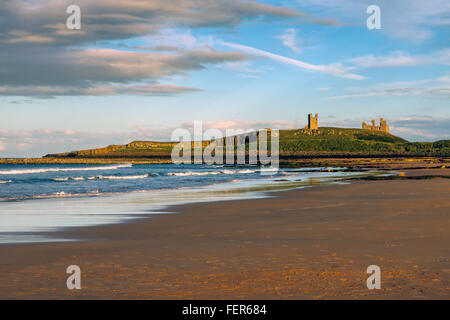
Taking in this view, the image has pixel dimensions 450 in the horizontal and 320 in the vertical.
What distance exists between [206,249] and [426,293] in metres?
5.25

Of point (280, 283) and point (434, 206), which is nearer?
point (280, 283)

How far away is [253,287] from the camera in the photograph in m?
7.76

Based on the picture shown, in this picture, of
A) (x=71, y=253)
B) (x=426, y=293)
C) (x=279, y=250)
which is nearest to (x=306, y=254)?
(x=279, y=250)

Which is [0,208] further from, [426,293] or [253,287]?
[426,293]

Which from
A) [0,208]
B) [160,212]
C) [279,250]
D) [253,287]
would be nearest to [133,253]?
[279,250]

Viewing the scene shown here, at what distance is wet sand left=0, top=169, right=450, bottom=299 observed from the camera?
24.9 feet

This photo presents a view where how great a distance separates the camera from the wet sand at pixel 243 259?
299 inches

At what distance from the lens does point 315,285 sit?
781 centimetres

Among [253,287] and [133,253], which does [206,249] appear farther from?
[253,287]

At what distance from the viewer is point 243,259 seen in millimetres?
9992
